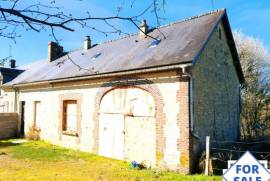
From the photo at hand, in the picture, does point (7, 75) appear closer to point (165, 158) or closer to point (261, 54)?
point (165, 158)

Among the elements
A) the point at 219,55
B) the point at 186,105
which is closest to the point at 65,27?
the point at 186,105

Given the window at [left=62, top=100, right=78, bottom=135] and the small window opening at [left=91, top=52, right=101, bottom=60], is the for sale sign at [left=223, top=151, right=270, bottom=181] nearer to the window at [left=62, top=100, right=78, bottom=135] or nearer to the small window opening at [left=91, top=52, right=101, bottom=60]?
the window at [left=62, top=100, right=78, bottom=135]

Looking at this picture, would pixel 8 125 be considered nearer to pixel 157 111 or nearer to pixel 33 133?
pixel 33 133

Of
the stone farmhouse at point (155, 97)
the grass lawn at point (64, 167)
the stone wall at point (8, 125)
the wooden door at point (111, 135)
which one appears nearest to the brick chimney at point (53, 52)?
the stone wall at point (8, 125)

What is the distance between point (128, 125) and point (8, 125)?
11461 millimetres

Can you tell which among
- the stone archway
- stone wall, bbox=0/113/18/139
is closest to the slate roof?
the stone archway

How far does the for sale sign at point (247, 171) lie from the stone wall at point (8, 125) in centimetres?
1867

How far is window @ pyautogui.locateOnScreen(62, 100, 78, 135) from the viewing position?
15474 millimetres

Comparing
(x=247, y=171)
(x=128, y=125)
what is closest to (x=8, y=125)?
(x=128, y=125)

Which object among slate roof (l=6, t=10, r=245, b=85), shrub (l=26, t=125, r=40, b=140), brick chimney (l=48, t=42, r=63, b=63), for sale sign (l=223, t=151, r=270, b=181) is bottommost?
shrub (l=26, t=125, r=40, b=140)

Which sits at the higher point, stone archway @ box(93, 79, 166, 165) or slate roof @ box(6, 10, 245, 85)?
slate roof @ box(6, 10, 245, 85)

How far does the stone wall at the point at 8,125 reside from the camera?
1975cm

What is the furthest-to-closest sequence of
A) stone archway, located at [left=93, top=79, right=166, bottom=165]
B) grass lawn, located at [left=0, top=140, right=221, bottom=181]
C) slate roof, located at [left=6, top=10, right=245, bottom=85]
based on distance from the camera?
slate roof, located at [left=6, top=10, right=245, bottom=85]
stone archway, located at [left=93, top=79, right=166, bottom=165]
grass lawn, located at [left=0, top=140, right=221, bottom=181]

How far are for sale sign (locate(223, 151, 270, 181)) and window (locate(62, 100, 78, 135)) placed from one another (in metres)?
12.0
